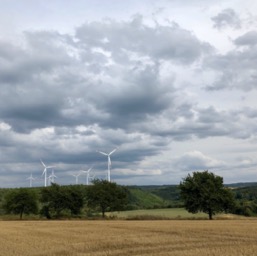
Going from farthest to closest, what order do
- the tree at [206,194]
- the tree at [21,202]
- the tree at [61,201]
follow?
the tree at [21,202] < the tree at [61,201] < the tree at [206,194]

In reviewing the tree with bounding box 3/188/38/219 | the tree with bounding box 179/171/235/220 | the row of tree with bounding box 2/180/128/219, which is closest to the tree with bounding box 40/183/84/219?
the row of tree with bounding box 2/180/128/219

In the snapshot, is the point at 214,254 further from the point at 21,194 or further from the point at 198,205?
the point at 21,194

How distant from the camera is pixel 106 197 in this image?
103938 millimetres

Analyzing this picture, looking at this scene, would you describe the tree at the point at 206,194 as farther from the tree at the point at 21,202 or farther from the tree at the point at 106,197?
the tree at the point at 21,202

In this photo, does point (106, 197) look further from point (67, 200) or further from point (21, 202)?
point (21, 202)

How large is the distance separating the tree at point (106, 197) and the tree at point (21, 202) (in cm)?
1409

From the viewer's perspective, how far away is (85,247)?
118 ft

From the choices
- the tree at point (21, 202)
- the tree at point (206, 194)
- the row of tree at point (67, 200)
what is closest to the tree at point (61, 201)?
the row of tree at point (67, 200)

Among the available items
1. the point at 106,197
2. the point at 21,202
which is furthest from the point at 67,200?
the point at 21,202

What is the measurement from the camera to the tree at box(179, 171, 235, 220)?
89.6 m

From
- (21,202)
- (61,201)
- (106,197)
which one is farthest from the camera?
(21,202)

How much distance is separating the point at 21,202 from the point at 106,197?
836 inches

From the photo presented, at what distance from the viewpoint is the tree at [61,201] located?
105500 mm

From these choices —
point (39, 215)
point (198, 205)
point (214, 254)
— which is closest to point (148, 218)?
point (198, 205)
